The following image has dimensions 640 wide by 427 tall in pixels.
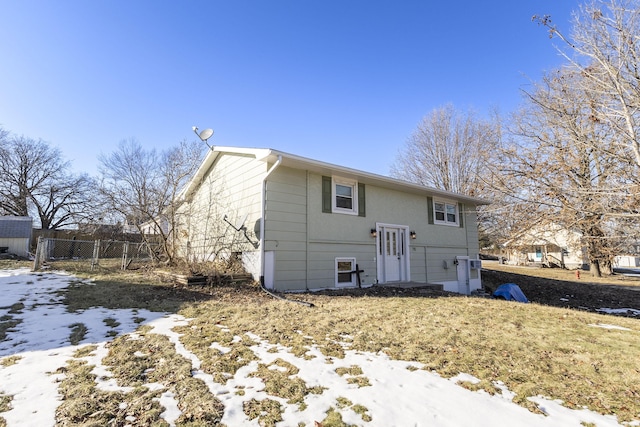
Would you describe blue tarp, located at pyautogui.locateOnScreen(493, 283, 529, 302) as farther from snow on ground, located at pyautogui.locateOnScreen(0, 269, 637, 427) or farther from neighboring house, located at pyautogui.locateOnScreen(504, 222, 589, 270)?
snow on ground, located at pyautogui.locateOnScreen(0, 269, 637, 427)

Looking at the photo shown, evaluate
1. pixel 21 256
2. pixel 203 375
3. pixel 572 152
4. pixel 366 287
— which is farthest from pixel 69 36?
pixel 21 256

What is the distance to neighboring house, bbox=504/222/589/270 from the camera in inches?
524

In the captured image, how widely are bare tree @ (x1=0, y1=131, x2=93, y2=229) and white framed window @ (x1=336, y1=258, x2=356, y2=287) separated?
80.9 feet

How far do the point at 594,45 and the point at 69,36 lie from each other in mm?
11713

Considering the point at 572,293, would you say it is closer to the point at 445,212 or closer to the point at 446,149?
the point at 445,212

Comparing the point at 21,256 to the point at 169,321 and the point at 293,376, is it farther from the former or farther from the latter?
the point at 293,376

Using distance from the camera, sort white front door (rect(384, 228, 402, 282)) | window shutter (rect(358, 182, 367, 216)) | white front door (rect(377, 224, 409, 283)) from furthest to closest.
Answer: white front door (rect(384, 228, 402, 282)) → white front door (rect(377, 224, 409, 283)) → window shutter (rect(358, 182, 367, 216))

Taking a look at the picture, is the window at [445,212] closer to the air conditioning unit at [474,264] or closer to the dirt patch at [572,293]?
the air conditioning unit at [474,264]

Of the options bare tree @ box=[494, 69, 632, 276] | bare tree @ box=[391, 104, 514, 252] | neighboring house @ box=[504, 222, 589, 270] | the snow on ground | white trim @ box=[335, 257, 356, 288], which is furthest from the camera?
bare tree @ box=[391, 104, 514, 252]

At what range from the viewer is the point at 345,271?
918 cm

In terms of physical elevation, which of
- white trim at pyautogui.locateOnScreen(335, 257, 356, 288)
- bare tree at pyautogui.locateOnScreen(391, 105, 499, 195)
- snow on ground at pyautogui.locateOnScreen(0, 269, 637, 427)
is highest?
bare tree at pyautogui.locateOnScreen(391, 105, 499, 195)

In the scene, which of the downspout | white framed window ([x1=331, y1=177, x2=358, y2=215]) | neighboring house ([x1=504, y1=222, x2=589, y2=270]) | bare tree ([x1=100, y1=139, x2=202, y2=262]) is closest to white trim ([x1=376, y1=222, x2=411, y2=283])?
white framed window ([x1=331, y1=177, x2=358, y2=215])

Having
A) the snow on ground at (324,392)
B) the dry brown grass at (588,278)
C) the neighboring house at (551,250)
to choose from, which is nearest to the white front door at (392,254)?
the neighboring house at (551,250)

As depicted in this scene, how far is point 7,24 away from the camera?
726 centimetres
